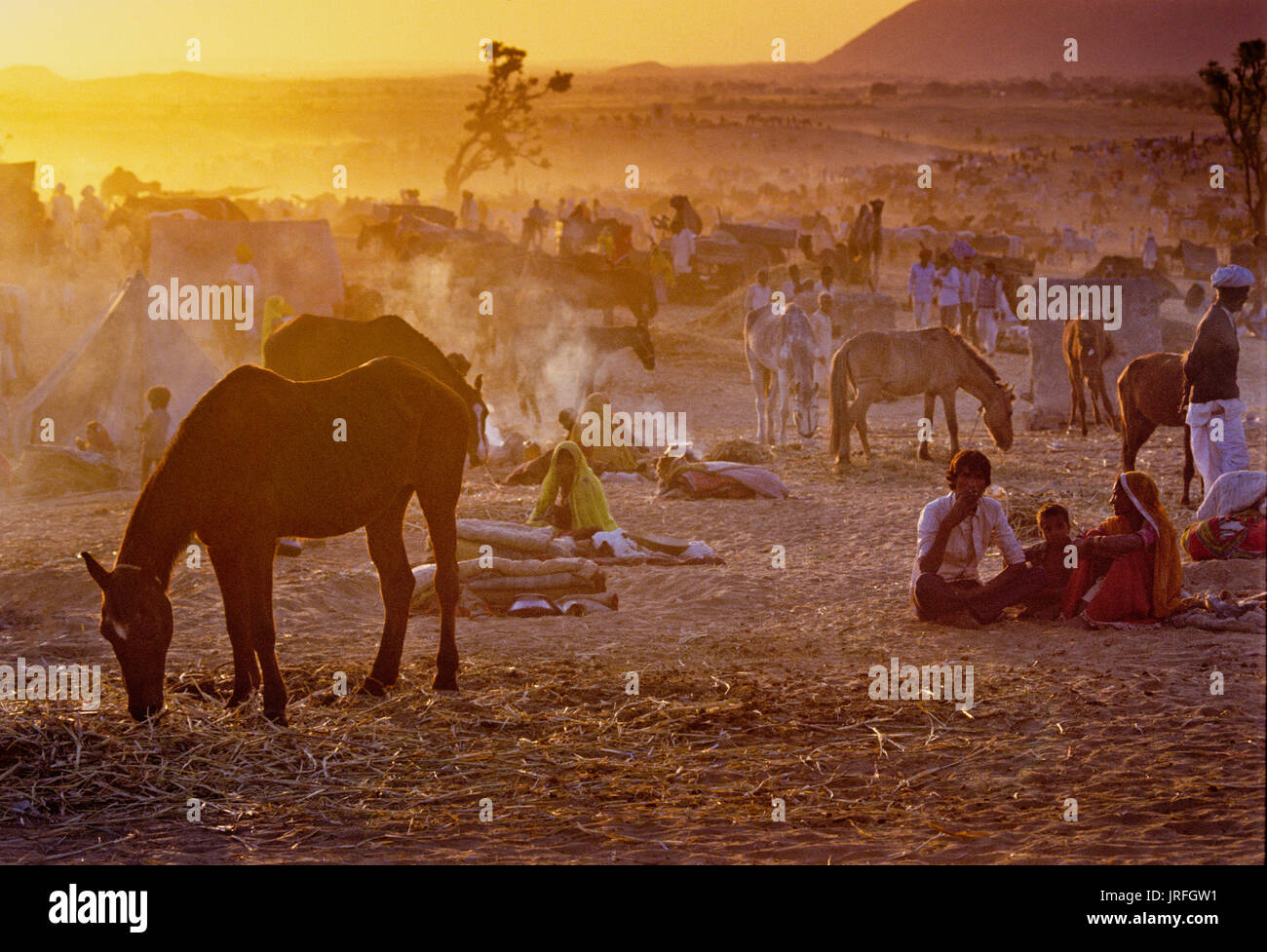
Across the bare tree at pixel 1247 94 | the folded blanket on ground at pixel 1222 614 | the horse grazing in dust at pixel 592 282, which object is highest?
the bare tree at pixel 1247 94

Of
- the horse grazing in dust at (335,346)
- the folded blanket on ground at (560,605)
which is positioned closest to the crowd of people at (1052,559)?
the folded blanket on ground at (560,605)

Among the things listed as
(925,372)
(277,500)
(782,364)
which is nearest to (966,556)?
(277,500)

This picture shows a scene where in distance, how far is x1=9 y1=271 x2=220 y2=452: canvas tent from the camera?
16016mm

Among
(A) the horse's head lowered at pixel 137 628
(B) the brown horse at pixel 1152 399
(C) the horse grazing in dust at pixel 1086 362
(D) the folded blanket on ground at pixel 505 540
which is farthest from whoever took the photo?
(C) the horse grazing in dust at pixel 1086 362

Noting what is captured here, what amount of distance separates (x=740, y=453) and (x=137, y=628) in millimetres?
9708

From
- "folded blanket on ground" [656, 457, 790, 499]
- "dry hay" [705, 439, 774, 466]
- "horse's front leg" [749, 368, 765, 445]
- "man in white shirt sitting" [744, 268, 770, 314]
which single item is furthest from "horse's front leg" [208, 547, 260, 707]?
"man in white shirt sitting" [744, 268, 770, 314]

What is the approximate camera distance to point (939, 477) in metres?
14.6

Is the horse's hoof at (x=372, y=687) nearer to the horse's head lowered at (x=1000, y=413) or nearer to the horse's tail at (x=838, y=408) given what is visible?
the horse's tail at (x=838, y=408)

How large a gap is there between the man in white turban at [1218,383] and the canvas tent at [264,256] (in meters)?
15.0

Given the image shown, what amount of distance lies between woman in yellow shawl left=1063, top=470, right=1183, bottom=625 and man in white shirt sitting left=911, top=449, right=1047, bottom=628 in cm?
40

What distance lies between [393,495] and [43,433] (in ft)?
33.3

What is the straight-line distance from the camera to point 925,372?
15.9 metres

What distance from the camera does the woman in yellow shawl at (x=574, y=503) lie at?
1070cm

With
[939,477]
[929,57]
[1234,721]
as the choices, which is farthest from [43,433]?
[929,57]
